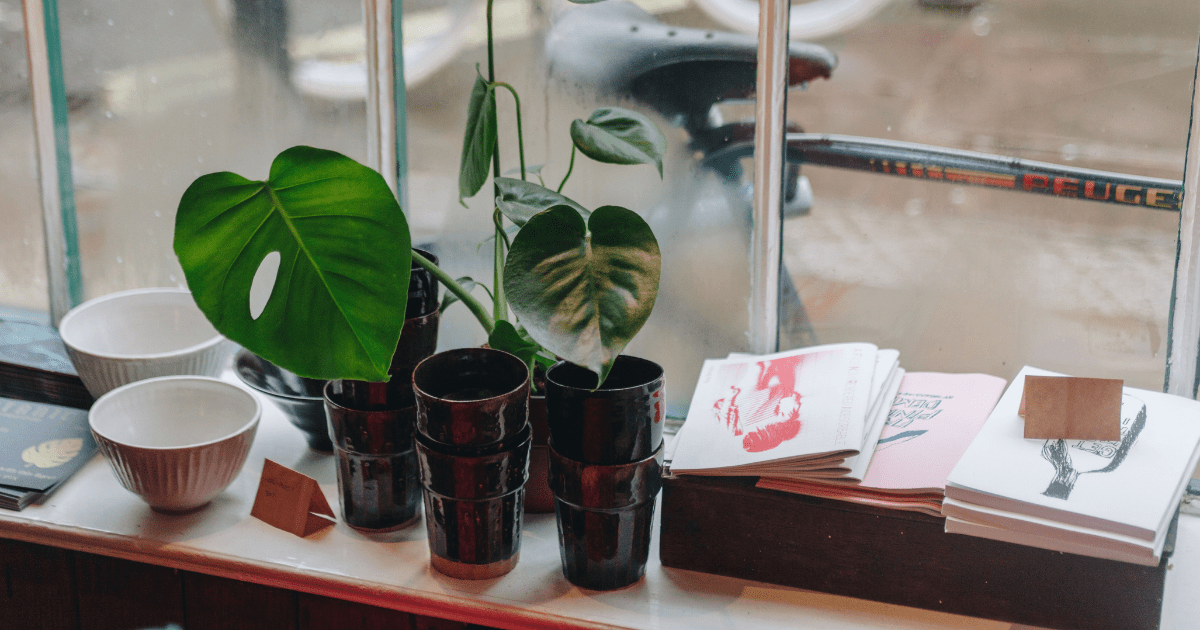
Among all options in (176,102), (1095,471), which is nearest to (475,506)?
(1095,471)

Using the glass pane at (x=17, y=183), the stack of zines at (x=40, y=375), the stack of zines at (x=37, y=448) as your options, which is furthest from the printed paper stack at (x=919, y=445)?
the glass pane at (x=17, y=183)

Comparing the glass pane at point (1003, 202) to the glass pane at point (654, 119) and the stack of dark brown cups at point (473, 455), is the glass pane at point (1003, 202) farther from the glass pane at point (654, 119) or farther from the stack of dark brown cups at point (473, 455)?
the stack of dark brown cups at point (473, 455)

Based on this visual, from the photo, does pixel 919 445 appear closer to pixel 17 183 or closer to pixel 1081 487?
pixel 1081 487

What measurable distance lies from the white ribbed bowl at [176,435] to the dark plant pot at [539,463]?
0.34 metres

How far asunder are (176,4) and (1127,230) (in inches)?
53.3

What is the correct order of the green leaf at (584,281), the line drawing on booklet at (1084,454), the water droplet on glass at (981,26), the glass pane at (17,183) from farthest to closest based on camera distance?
the glass pane at (17,183) → the water droplet on glass at (981,26) → the line drawing on booklet at (1084,454) → the green leaf at (584,281)

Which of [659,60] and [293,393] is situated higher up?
[659,60]

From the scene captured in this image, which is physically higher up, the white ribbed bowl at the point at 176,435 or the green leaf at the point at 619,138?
the green leaf at the point at 619,138

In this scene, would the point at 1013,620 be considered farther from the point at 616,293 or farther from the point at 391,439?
the point at 391,439

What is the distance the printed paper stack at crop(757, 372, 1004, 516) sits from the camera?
0.95m

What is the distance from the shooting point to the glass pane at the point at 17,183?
4.91ft

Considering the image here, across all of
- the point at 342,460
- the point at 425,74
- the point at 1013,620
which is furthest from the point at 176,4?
the point at 1013,620

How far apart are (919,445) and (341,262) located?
631 mm

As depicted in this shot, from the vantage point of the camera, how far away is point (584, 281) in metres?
0.83
